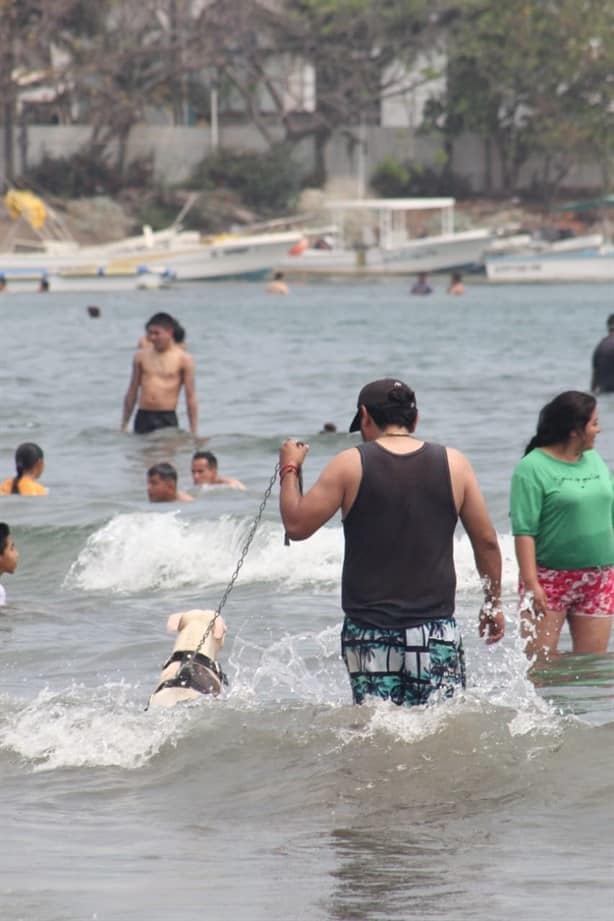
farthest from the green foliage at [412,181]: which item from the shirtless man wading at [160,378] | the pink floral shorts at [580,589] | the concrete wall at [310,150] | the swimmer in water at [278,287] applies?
the pink floral shorts at [580,589]

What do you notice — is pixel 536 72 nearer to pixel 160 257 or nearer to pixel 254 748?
pixel 160 257

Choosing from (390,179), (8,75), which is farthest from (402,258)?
(8,75)

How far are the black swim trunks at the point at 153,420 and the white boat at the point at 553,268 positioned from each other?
44503 mm

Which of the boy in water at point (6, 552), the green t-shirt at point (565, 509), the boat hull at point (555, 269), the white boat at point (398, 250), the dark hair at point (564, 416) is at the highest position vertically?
the dark hair at point (564, 416)

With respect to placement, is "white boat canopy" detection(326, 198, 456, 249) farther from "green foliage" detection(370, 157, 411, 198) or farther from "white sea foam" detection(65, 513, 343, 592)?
"white sea foam" detection(65, 513, 343, 592)

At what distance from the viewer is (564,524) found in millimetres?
7469

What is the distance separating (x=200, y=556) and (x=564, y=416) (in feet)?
20.4

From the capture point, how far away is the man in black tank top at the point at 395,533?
19.7 feet

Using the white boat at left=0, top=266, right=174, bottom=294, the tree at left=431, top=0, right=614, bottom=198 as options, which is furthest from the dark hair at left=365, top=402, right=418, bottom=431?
the tree at left=431, top=0, right=614, bottom=198

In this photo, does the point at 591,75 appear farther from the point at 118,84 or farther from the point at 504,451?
the point at 504,451

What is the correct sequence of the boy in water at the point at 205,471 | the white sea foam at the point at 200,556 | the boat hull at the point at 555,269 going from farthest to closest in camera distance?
the boat hull at the point at 555,269 → the boy in water at the point at 205,471 → the white sea foam at the point at 200,556

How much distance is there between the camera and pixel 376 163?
69.8 meters

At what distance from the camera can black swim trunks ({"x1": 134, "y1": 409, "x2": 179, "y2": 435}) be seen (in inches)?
691

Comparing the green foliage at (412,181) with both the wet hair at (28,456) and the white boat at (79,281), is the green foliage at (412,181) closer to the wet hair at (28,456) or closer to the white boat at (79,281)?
the white boat at (79,281)
